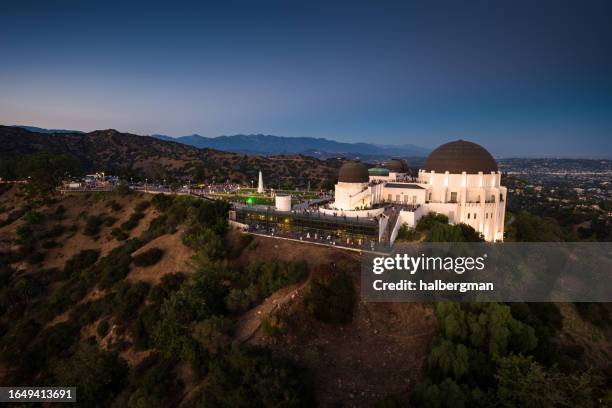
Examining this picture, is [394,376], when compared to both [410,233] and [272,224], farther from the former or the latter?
[272,224]

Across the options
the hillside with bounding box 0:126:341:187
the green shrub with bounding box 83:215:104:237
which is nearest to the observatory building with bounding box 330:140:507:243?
the green shrub with bounding box 83:215:104:237

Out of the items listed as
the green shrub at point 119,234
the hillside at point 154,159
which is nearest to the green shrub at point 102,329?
the green shrub at point 119,234

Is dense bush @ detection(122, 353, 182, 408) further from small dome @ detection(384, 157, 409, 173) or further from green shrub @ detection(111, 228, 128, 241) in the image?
small dome @ detection(384, 157, 409, 173)

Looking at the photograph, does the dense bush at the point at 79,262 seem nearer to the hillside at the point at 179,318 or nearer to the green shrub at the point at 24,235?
the hillside at the point at 179,318

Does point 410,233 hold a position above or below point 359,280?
above

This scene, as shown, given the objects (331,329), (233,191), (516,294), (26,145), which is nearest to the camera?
(331,329)

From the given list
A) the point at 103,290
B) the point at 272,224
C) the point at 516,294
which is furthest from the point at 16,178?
the point at 516,294
